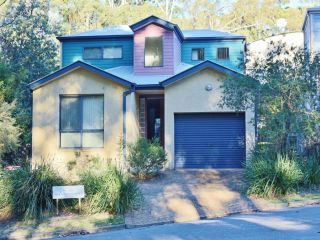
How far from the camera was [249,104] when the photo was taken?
1522 centimetres

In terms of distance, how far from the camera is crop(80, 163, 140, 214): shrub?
11180 millimetres

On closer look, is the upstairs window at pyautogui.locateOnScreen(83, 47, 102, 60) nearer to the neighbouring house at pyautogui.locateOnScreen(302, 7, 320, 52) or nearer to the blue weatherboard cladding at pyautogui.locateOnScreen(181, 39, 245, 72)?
the blue weatherboard cladding at pyautogui.locateOnScreen(181, 39, 245, 72)

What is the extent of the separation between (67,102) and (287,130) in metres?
9.07

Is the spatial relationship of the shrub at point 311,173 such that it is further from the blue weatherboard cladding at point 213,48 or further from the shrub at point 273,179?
the blue weatherboard cladding at point 213,48

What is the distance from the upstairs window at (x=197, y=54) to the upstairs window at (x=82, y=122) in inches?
287

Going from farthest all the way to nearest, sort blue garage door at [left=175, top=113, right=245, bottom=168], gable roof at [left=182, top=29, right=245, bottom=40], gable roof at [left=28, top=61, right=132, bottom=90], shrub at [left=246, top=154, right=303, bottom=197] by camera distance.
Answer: gable roof at [left=182, top=29, right=245, bottom=40] < blue garage door at [left=175, top=113, right=245, bottom=168] < gable roof at [left=28, top=61, right=132, bottom=90] < shrub at [left=246, top=154, right=303, bottom=197]

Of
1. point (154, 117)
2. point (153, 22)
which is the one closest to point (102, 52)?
point (153, 22)

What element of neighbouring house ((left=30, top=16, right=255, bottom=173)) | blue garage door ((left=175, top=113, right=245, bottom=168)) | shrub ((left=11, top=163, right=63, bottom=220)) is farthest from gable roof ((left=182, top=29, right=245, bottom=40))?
shrub ((left=11, top=163, right=63, bottom=220))

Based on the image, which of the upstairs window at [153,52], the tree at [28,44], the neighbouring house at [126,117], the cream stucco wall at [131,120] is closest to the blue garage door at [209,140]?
the neighbouring house at [126,117]

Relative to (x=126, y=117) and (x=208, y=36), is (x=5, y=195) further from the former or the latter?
(x=208, y=36)

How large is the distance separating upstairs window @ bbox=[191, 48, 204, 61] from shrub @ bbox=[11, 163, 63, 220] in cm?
1356

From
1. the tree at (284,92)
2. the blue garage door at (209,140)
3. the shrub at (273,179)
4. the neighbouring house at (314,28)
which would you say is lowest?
the shrub at (273,179)

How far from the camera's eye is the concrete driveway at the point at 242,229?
27.8 ft

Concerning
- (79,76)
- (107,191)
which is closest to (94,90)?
(79,76)
